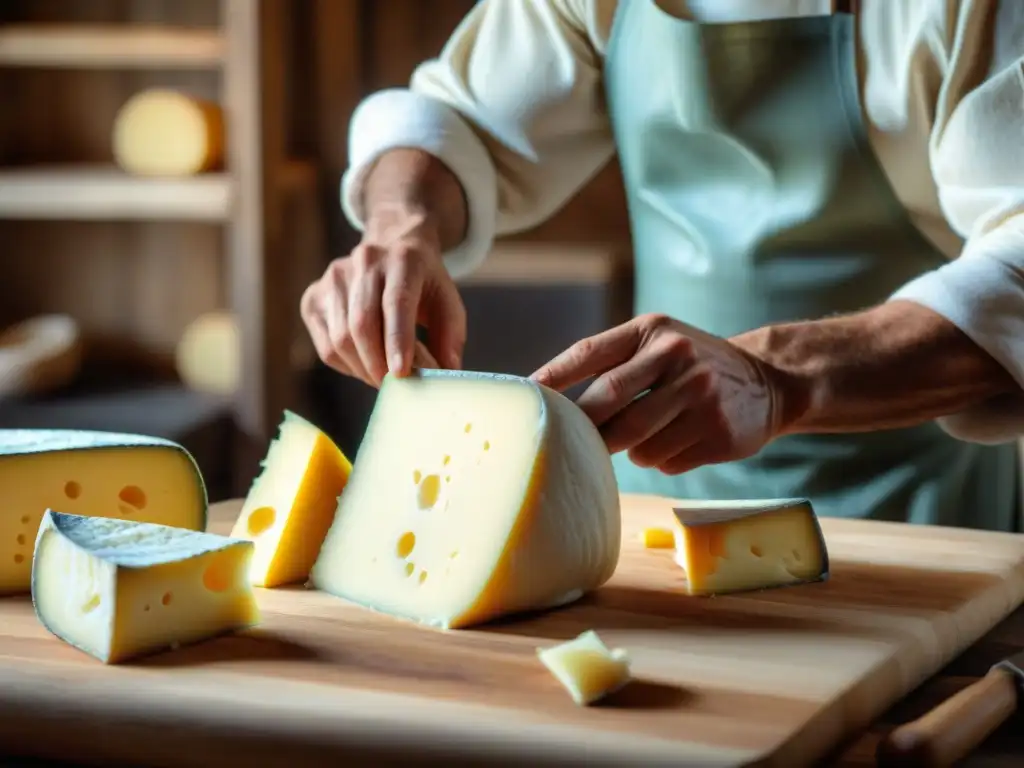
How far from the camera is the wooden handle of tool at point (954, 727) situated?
0.73 meters

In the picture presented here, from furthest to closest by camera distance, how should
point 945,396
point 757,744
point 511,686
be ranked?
point 945,396, point 511,686, point 757,744

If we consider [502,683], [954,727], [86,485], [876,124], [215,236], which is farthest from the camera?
[215,236]

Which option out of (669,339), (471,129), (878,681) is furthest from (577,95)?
(878,681)

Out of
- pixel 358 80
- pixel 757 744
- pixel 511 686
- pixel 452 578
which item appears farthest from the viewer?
pixel 358 80

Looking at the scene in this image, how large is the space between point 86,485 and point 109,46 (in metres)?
1.65

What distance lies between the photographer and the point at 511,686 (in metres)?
0.86

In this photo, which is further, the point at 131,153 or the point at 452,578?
the point at 131,153

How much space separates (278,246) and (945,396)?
1666mm

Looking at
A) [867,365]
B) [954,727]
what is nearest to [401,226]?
[867,365]

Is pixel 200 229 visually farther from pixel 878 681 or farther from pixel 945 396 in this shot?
pixel 878 681

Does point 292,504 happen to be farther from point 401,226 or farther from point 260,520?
point 401,226

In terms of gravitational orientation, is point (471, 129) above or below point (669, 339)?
above

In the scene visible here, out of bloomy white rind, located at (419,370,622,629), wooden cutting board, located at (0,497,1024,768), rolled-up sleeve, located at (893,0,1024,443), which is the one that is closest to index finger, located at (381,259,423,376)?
bloomy white rind, located at (419,370,622,629)

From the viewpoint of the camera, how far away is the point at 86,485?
45.4 inches
